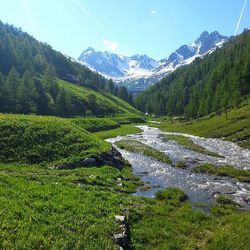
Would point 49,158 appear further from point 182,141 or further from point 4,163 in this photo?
point 182,141

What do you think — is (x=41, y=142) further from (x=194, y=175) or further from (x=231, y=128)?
(x=231, y=128)

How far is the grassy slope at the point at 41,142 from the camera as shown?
150 ft

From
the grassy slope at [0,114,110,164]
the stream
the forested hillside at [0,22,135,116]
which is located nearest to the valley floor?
the stream

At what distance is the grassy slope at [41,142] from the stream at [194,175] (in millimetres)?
8864

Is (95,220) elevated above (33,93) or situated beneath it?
situated beneath

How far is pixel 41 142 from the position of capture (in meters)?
50.3

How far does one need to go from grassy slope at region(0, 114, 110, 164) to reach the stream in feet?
29.1

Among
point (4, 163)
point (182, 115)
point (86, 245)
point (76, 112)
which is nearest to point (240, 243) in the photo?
point (86, 245)

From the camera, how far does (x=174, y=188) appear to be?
131 feet

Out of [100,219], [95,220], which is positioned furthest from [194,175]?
[95,220]

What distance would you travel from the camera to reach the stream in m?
39.0

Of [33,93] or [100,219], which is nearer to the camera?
[100,219]

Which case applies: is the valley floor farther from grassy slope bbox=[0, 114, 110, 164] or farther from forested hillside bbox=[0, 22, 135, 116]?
forested hillside bbox=[0, 22, 135, 116]

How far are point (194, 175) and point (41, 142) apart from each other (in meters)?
22.9
